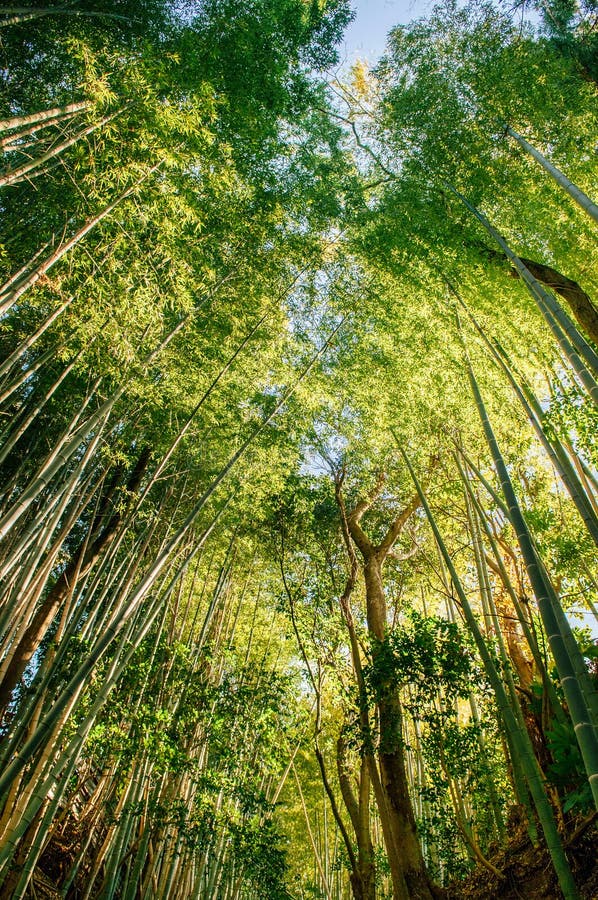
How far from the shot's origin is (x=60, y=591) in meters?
5.11

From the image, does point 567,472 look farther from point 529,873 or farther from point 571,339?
point 529,873

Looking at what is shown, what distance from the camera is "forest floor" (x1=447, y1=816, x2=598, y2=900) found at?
99.8 inches

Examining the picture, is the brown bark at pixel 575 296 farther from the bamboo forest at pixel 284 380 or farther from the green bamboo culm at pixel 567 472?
the green bamboo culm at pixel 567 472

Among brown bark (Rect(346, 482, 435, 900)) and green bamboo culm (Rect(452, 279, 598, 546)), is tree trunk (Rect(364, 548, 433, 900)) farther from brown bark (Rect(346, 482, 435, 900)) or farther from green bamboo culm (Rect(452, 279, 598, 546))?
green bamboo culm (Rect(452, 279, 598, 546))

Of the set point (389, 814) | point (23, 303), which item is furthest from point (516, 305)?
point (389, 814)

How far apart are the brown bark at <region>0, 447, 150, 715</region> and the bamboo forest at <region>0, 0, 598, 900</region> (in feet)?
0.12

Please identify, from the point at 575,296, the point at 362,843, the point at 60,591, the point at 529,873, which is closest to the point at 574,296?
the point at 575,296

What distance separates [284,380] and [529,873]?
15.1 feet

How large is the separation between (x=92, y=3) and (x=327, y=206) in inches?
98.3

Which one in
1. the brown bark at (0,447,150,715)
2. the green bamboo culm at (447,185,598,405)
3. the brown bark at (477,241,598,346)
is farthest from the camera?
the brown bark at (0,447,150,715)

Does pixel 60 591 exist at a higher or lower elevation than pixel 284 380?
lower

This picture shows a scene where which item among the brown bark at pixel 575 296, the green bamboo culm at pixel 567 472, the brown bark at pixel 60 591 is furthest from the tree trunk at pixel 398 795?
the brown bark at pixel 60 591

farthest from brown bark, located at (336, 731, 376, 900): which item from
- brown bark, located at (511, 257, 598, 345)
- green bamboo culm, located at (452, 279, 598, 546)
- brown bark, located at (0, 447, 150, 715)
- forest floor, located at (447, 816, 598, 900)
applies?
brown bark, located at (511, 257, 598, 345)

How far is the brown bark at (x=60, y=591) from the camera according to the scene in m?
4.62
